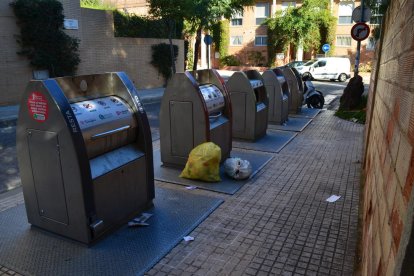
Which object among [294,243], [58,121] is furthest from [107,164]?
[294,243]

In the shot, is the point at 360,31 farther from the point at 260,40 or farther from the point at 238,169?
the point at 260,40

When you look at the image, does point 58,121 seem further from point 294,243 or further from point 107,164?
point 294,243

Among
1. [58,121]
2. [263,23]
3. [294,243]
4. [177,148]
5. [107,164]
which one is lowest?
[294,243]

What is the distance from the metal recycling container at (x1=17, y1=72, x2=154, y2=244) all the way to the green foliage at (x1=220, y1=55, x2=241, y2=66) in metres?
30.9

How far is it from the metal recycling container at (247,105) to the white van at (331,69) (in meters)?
16.5

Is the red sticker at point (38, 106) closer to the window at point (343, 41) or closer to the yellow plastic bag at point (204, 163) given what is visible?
the yellow plastic bag at point (204, 163)

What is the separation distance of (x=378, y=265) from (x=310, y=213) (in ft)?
7.19

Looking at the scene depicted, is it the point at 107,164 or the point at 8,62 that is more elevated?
the point at 8,62

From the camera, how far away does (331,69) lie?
22.5m

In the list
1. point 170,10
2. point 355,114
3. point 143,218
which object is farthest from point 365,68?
point 143,218

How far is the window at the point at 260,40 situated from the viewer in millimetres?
32819

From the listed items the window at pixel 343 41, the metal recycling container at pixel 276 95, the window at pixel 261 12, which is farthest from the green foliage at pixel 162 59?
the window at pixel 343 41

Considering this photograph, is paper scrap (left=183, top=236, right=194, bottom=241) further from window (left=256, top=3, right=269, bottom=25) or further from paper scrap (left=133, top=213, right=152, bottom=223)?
window (left=256, top=3, right=269, bottom=25)

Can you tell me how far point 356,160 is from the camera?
18.9 ft
